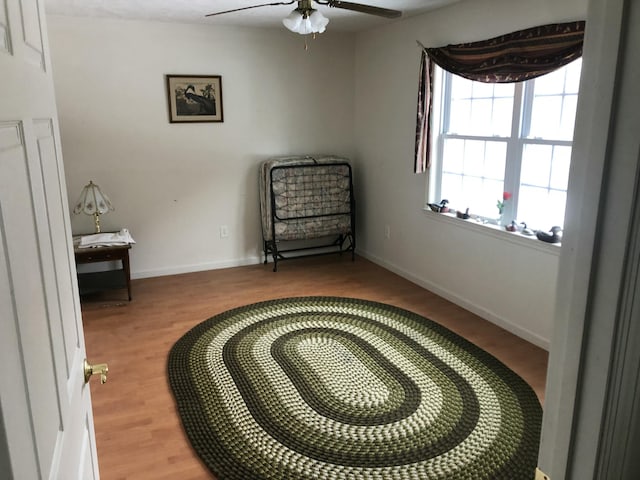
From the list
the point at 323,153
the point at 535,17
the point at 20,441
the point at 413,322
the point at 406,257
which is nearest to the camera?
the point at 20,441

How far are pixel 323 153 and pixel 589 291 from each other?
4.70 meters

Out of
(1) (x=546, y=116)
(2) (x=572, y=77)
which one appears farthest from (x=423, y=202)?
(2) (x=572, y=77)

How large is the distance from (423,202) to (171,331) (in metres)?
2.34

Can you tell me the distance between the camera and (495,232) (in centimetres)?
354

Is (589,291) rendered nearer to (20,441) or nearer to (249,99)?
(20,441)

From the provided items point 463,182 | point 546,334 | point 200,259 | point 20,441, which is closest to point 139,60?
point 200,259

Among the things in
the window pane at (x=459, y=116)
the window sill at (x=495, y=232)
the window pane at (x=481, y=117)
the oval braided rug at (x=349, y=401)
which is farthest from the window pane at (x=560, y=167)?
the oval braided rug at (x=349, y=401)

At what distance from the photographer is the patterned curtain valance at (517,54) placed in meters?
2.77

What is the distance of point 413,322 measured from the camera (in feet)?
11.9

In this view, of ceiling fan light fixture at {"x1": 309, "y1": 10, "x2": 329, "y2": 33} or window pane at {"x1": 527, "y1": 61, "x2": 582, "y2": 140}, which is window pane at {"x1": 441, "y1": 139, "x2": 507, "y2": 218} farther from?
ceiling fan light fixture at {"x1": 309, "y1": 10, "x2": 329, "y2": 33}

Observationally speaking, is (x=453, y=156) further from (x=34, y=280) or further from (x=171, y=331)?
(x=34, y=280)

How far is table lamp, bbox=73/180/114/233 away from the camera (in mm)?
4113

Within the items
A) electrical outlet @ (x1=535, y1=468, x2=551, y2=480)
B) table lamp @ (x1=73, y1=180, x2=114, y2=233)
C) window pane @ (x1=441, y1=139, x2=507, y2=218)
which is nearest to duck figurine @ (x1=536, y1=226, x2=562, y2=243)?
window pane @ (x1=441, y1=139, x2=507, y2=218)

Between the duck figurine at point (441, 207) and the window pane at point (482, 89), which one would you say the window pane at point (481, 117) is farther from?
the duck figurine at point (441, 207)
